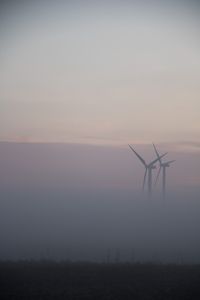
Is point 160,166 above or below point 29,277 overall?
above

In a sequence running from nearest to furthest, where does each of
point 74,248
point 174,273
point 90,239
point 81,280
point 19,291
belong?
point 19,291
point 81,280
point 174,273
point 74,248
point 90,239

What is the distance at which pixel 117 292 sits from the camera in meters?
12.9

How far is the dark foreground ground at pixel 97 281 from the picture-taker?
505 inches

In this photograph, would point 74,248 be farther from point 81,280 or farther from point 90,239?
point 81,280

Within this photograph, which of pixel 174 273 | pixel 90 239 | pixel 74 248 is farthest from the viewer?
pixel 90 239

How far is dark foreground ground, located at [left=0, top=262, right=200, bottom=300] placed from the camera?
12828mm

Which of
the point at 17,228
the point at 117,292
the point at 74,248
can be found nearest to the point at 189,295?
the point at 117,292

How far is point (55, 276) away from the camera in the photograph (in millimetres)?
14781

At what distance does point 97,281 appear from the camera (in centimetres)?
1427

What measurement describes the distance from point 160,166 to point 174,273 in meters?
15.8

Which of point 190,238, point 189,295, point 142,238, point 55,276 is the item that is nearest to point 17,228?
point 142,238

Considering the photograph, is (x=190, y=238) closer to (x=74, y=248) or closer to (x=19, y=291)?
(x=74, y=248)

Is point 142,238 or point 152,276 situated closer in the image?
point 152,276

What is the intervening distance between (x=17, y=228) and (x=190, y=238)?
46.3 feet
